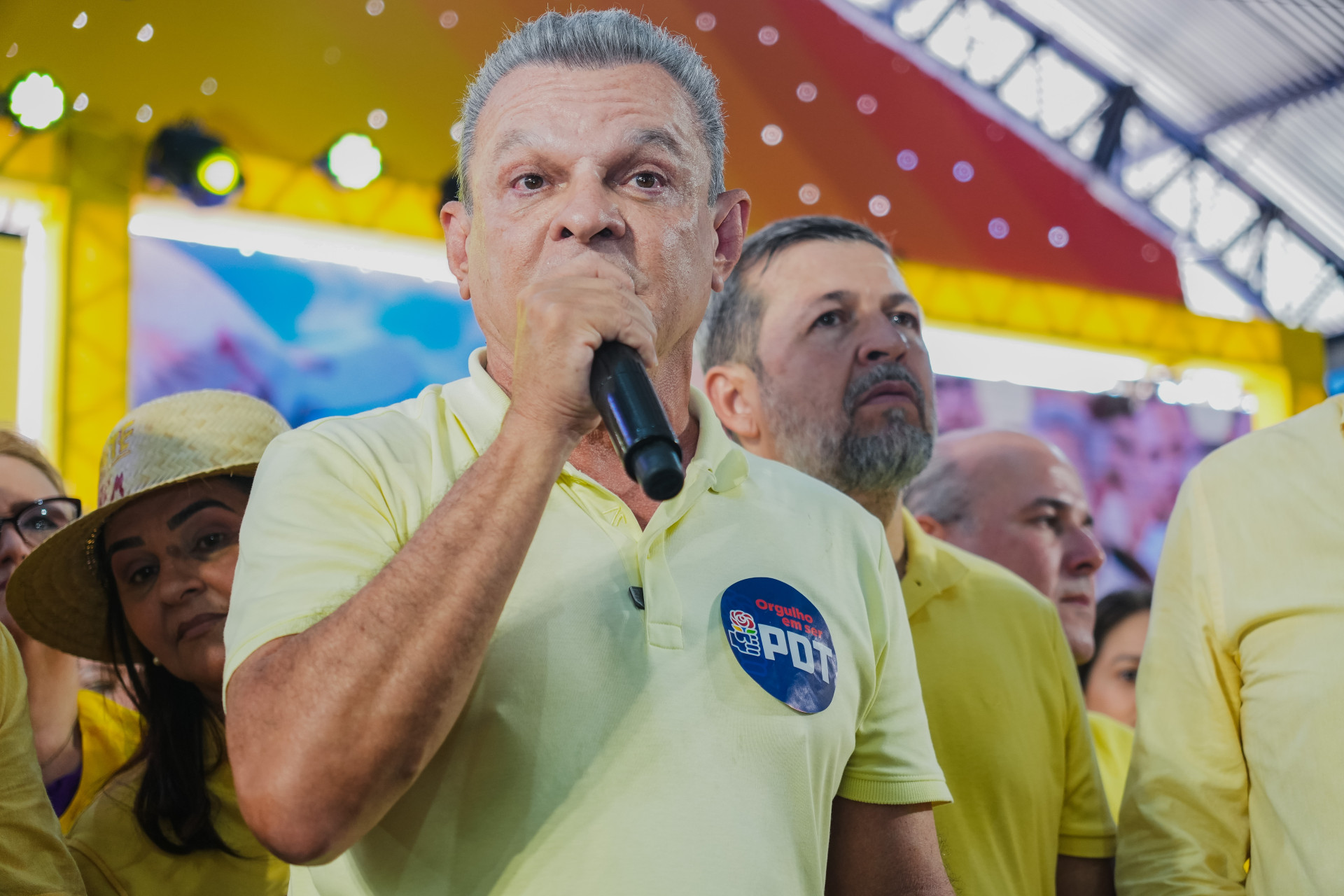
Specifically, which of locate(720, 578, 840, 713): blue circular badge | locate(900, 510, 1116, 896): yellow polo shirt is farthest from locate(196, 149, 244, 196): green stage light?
locate(720, 578, 840, 713): blue circular badge

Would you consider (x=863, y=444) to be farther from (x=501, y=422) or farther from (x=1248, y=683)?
(x=501, y=422)

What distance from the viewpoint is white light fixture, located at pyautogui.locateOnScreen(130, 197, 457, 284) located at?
466 centimetres

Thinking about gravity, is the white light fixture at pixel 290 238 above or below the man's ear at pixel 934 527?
above

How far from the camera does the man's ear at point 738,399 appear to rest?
2238mm

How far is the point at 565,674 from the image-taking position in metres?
1.03

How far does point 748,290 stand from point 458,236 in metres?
1.00

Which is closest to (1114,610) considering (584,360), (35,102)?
(584,360)

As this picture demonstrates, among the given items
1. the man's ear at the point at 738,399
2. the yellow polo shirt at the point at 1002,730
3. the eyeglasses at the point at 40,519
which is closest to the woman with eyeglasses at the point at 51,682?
the eyeglasses at the point at 40,519

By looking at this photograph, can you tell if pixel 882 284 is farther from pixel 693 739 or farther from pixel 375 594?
pixel 375 594

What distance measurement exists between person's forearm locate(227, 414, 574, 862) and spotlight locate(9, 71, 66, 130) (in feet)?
13.5

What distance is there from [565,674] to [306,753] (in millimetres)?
242

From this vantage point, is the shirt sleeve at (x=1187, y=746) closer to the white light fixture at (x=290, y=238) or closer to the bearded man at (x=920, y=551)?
the bearded man at (x=920, y=551)

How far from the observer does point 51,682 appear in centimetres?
223

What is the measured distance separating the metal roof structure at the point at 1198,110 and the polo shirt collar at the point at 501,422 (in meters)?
5.95
